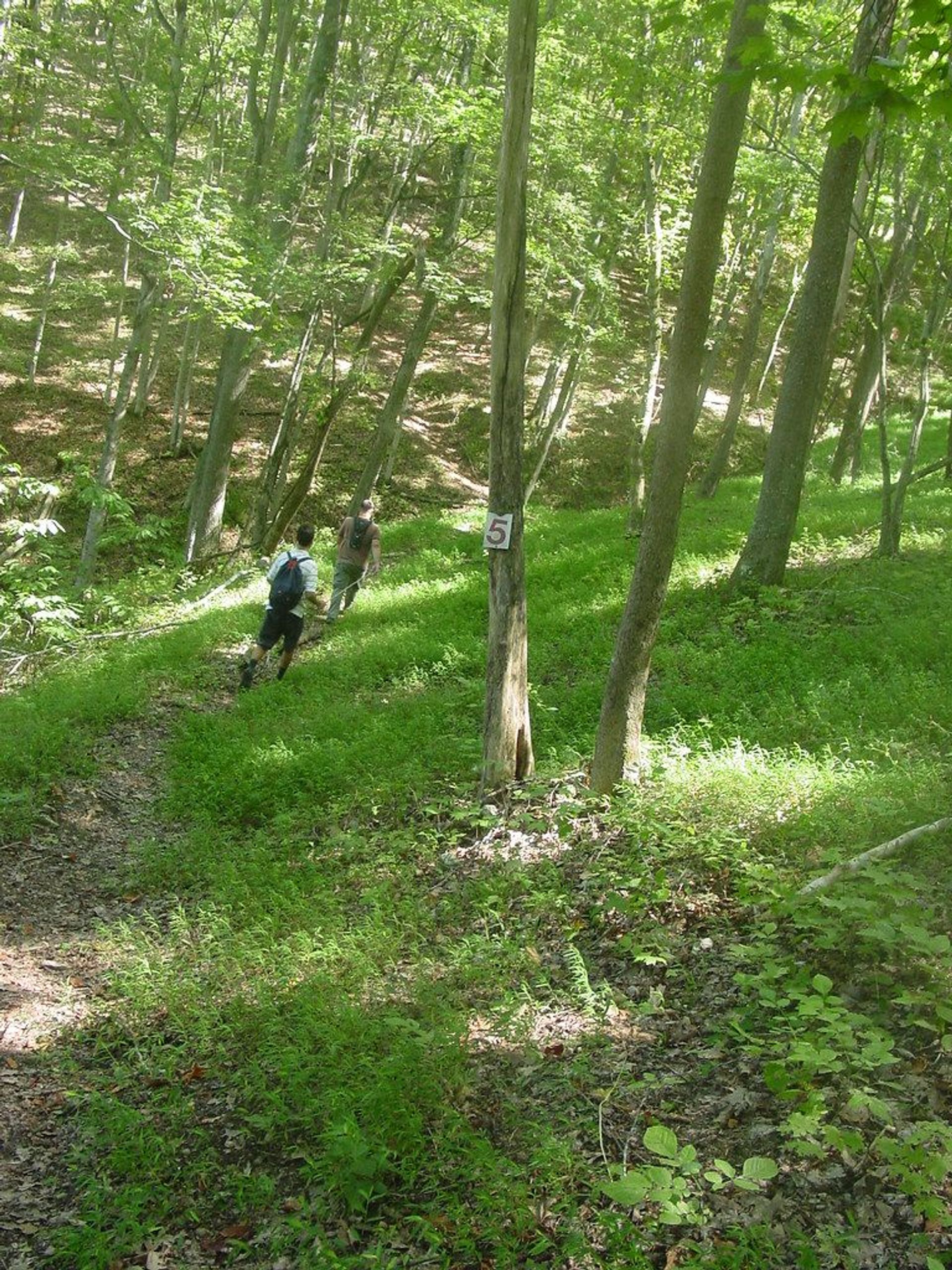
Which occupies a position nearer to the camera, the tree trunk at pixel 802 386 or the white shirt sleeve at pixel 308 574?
the tree trunk at pixel 802 386

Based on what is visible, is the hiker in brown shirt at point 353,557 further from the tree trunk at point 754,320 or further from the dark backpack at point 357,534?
the tree trunk at point 754,320

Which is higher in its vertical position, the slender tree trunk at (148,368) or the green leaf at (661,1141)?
the slender tree trunk at (148,368)

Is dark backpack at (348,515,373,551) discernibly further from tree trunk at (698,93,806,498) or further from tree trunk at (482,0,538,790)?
tree trunk at (698,93,806,498)

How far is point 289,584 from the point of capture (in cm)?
1096

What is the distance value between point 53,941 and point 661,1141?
471 centimetres

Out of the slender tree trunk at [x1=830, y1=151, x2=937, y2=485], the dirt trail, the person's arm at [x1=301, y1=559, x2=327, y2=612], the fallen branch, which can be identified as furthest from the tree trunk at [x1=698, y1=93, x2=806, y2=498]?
the fallen branch

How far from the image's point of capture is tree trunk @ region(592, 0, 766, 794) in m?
6.27

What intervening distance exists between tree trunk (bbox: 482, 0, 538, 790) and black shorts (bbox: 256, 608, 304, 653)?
430cm

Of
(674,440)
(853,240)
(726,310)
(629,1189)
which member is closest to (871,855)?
(629,1189)

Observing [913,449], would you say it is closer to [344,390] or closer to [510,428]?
[510,428]

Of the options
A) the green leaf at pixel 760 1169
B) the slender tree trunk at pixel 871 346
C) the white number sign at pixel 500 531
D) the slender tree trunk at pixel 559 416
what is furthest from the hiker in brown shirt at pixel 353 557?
the green leaf at pixel 760 1169

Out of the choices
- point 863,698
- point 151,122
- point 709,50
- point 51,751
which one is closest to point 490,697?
point 863,698

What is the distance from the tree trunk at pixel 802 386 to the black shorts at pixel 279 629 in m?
5.37

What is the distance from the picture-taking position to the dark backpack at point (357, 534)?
1345cm
